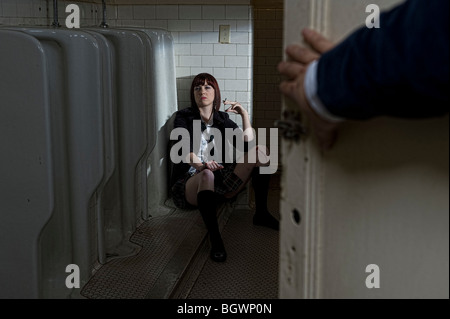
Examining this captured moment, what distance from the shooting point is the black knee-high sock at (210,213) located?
3018 millimetres

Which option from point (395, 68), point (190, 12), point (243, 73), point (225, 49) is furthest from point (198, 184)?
point (395, 68)

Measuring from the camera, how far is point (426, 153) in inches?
37.2

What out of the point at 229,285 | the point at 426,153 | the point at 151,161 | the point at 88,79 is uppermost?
the point at 88,79

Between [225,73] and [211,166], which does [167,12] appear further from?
[211,166]

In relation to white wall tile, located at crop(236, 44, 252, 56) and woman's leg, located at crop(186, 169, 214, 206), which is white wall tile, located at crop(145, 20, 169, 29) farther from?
woman's leg, located at crop(186, 169, 214, 206)

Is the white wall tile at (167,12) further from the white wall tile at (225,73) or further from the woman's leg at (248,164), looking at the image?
the woman's leg at (248,164)

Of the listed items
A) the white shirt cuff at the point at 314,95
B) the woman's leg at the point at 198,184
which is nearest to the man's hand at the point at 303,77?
the white shirt cuff at the point at 314,95

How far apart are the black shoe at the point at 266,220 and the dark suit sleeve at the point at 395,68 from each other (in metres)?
2.57

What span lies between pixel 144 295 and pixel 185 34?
7.04 ft

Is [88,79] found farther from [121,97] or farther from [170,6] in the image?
[170,6]

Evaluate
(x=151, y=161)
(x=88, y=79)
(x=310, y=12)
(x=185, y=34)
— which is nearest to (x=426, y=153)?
(x=310, y=12)

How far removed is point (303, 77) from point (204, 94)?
8.75 ft

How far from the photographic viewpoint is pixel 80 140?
239 centimetres

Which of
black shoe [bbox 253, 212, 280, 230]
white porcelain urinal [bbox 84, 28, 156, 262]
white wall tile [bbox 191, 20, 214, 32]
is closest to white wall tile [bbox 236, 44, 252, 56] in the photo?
white wall tile [bbox 191, 20, 214, 32]
